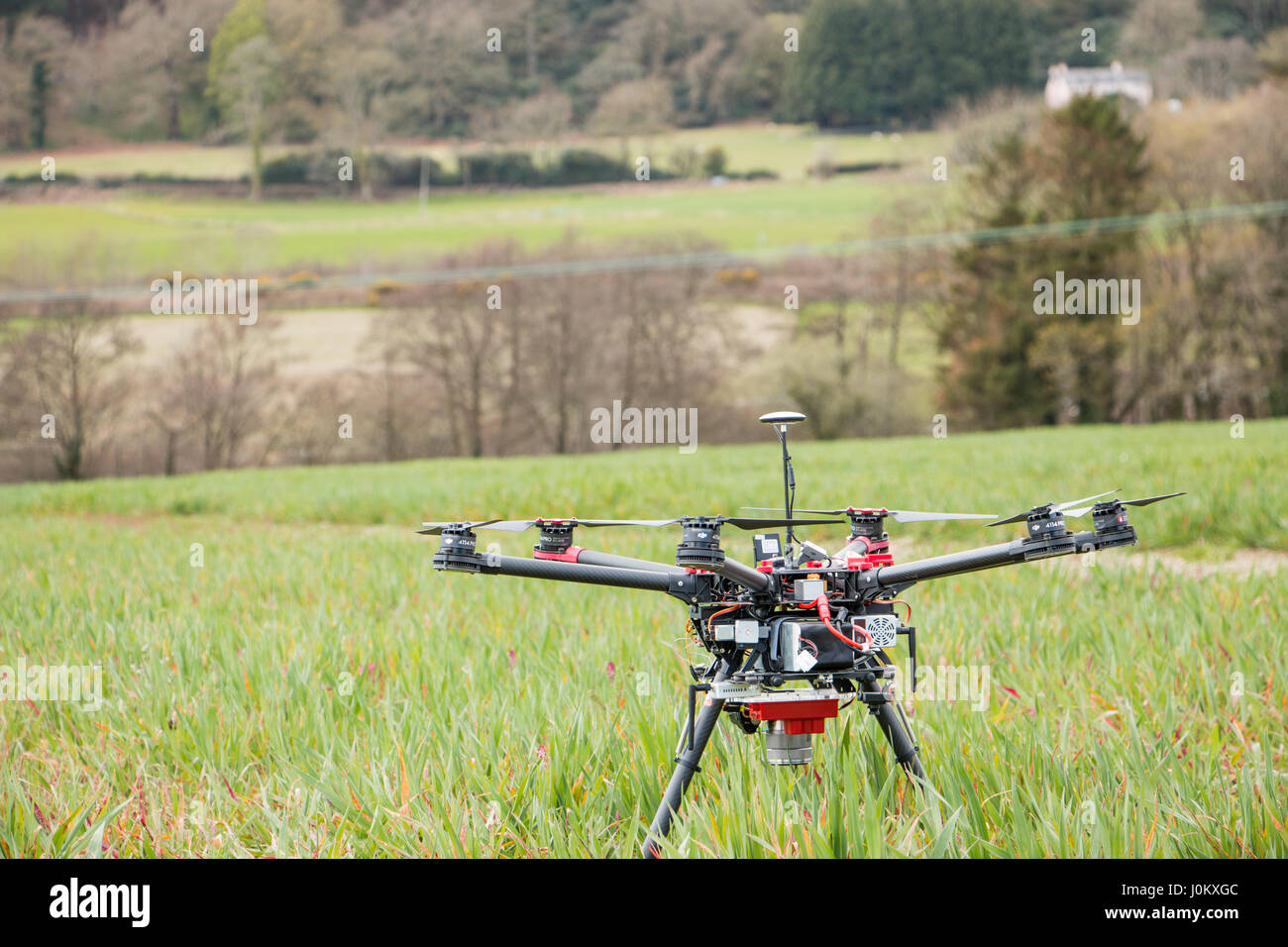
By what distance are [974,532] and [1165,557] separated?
2517 mm

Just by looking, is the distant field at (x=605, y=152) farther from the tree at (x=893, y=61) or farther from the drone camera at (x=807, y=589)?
the drone camera at (x=807, y=589)

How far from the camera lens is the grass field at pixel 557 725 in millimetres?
2855

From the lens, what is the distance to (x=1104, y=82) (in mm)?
73688

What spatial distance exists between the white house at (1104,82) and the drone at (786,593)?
6189cm

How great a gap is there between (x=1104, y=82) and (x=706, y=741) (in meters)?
83.1

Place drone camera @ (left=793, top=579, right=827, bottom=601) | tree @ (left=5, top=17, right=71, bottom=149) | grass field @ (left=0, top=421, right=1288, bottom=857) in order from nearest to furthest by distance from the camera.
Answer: drone camera @ (left=793, top=579, right=827, bottom=601) < grass field @ (left=0, top=421, right=1288, bottom=857) < tree @ (left=5, top=17, right=71, bottom=149)

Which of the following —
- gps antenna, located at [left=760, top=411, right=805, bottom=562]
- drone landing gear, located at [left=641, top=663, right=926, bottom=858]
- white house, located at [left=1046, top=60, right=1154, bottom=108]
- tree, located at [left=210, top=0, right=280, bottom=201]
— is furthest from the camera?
tree, located at [left=210, top=0, right=280, bottom=201]

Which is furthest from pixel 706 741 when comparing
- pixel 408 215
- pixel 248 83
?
pixel 248 83

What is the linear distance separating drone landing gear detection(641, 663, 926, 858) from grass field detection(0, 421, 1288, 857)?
0.08 metres

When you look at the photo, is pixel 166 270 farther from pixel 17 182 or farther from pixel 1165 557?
pixel 1165 557

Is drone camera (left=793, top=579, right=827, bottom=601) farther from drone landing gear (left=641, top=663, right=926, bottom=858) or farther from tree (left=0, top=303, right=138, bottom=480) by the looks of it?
tree (left=0, top=303, right=138, bottom=480)

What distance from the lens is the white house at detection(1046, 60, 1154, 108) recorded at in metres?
63.2

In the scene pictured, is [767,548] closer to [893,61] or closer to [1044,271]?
[1044,271]

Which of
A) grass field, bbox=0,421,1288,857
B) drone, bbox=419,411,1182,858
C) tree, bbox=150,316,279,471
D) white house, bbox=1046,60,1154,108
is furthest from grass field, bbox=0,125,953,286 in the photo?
drone, bbox=419,411,1182,858
